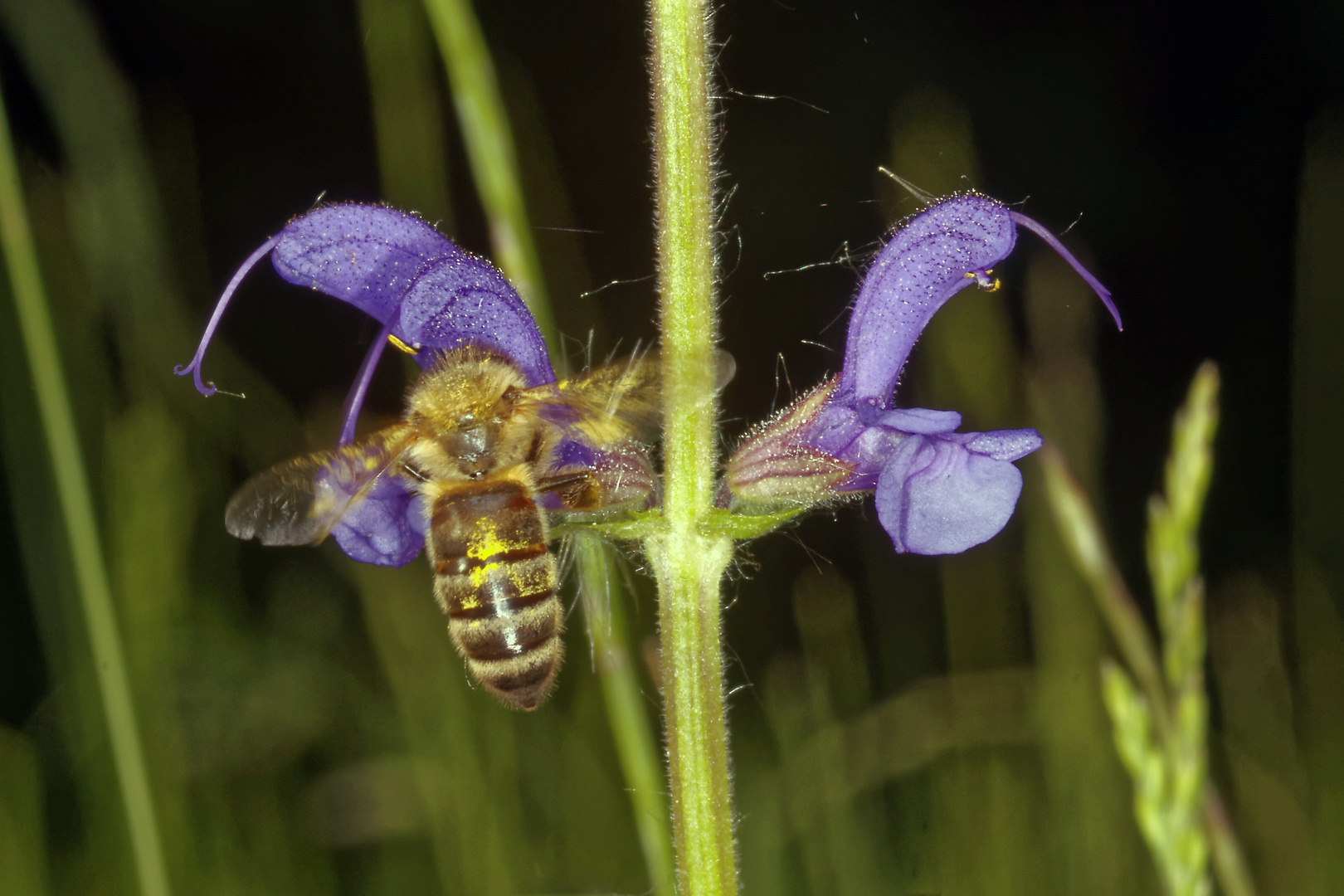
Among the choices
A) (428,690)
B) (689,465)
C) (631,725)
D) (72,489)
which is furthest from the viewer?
(428,690)

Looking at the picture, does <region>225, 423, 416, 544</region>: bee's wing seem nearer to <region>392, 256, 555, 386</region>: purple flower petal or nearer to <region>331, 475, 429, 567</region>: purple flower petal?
<region>331, 475, 429, 567</region>: purple flower petal

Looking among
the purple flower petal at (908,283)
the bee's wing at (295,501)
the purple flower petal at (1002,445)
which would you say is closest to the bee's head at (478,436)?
the bee's wing at (295,501)

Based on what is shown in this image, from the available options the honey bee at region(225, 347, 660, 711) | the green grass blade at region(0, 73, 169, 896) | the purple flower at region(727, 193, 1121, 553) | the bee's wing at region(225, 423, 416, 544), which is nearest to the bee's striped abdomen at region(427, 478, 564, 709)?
the honey bee at region(225, 347, 660, 711)

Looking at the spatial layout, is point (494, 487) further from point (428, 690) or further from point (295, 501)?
point (428, 690)

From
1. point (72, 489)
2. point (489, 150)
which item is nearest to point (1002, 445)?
point (489, 150)

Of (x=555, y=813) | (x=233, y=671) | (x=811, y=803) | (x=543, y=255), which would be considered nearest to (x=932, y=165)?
(x=543, y=255)

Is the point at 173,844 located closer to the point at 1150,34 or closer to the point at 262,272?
the point at 262,272
